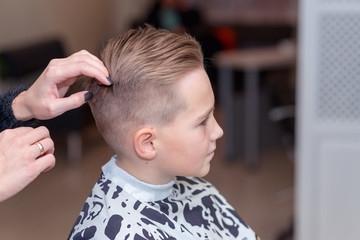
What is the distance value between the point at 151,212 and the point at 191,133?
0.19 meters

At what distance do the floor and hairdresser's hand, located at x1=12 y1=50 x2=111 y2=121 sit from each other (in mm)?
2232

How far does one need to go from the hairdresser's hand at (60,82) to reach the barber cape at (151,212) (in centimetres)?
21

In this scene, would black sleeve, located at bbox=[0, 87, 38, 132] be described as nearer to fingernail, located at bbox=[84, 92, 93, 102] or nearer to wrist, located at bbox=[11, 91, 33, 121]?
wrist, located at bbox=[11, 91, 33, 121]

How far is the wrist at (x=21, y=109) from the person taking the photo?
133 centimetres

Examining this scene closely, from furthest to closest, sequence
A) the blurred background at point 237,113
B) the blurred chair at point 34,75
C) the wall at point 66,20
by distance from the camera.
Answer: the wall at point 66,20, the blurred chair at point 34,75, the blurred background at point 237,113

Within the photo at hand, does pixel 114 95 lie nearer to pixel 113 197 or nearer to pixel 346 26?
pixel 113 197

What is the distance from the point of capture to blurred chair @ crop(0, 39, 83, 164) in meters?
4.67

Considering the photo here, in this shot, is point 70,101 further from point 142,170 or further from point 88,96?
point 142,170

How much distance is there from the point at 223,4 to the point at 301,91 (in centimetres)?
562

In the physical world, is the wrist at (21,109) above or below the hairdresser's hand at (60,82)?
below

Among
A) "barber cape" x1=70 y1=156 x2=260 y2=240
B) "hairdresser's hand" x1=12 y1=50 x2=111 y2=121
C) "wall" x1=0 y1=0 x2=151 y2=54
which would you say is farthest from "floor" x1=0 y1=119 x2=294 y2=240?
"hairdresser's hand" x1=12 y1=50 x2=111 y2=121

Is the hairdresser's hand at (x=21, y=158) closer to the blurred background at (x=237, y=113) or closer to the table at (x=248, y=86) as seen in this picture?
the blurred background at (x=237, y=113)

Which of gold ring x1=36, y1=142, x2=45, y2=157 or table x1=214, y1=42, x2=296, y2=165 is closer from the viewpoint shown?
gold ring x1=36, y1=142, x2=45, y2=157

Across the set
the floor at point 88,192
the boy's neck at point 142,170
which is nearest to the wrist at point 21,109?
the boy's neck at point 142,170
